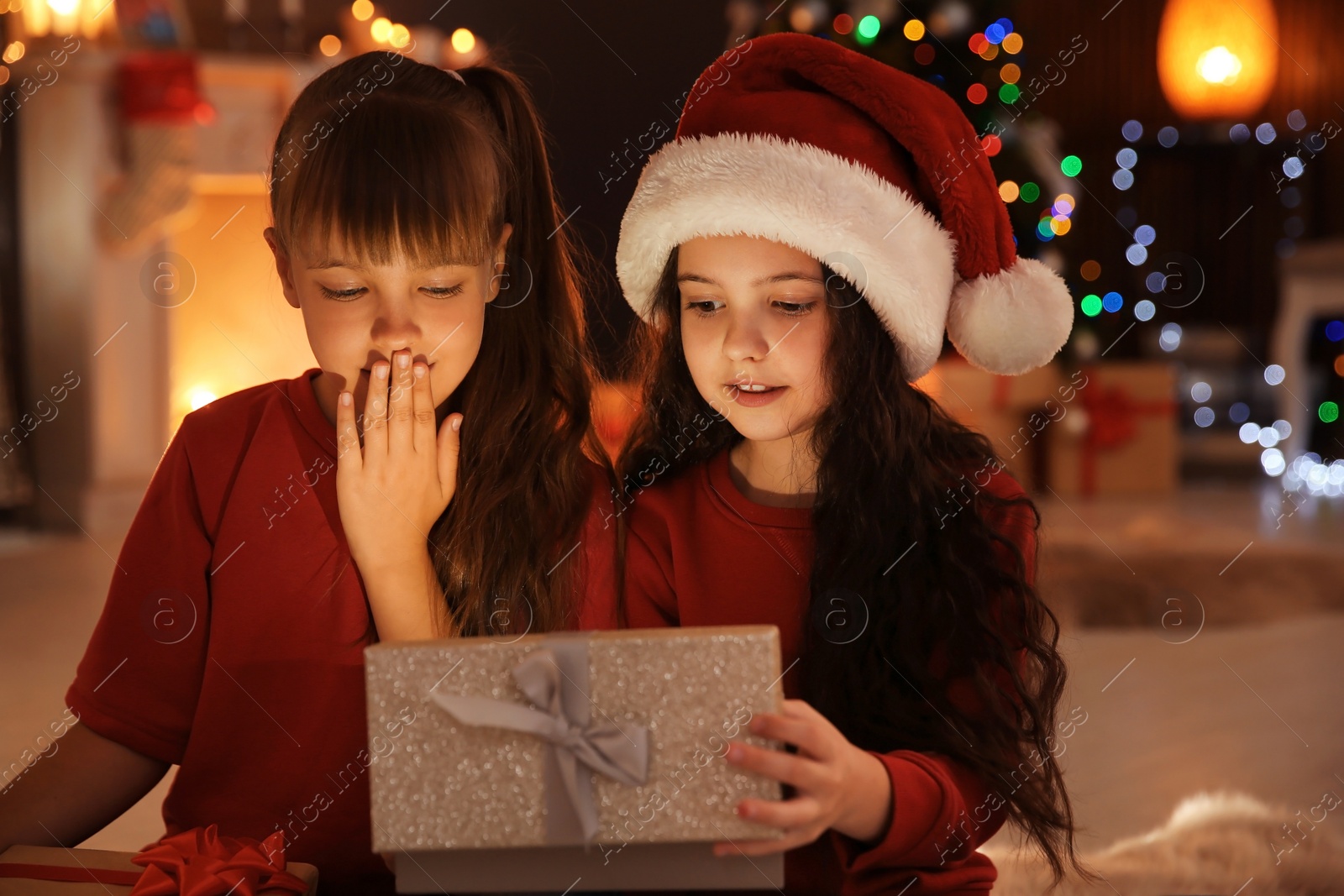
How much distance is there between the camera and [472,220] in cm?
96

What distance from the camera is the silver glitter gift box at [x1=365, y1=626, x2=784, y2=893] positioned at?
2.19 ft

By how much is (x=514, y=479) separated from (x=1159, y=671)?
155 cm

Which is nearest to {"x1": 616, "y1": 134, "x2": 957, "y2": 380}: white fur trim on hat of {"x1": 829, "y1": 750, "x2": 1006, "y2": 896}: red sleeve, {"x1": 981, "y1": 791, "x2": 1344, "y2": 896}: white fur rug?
{"x1": 829, "y1": 750, "x2": 1006, "y2": 896}: red sleeve

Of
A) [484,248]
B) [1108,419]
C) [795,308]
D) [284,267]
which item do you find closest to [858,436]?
[795,308]

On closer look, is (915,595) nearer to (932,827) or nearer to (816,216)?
(932,827)

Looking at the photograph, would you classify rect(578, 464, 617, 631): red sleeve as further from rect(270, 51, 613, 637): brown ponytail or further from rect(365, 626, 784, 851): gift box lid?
rect(365, 626, 784, 851): gift box lid

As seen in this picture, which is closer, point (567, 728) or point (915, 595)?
point (567, 728)

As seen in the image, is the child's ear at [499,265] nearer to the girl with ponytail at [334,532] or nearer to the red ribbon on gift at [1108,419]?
the girl with ponytail at [334,532]

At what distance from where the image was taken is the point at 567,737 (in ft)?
2.19

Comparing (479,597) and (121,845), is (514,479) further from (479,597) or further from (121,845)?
(121,845)

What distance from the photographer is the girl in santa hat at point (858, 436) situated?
90cm

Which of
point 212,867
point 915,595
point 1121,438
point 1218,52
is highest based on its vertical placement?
point 1218,52

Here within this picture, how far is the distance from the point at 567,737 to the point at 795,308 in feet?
1.39

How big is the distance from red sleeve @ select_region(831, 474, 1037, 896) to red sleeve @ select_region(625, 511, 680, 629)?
236 millimetres
